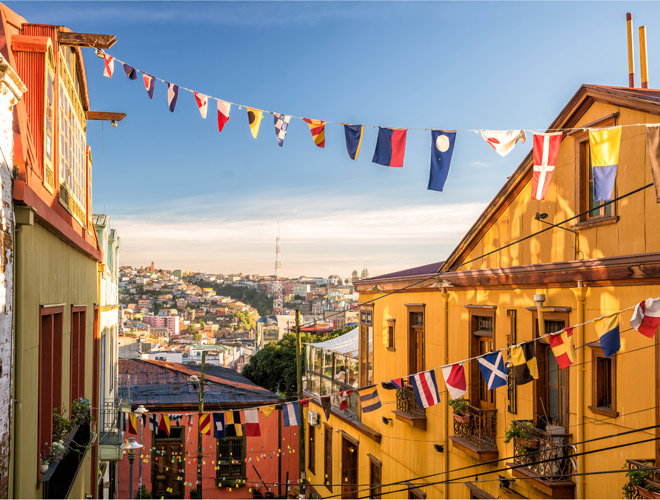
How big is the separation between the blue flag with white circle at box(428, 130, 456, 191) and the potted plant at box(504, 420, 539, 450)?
401 cm

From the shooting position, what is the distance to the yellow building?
8258mm

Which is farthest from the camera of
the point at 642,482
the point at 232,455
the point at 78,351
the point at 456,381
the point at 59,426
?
the point at 232,455

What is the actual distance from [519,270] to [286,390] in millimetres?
34997

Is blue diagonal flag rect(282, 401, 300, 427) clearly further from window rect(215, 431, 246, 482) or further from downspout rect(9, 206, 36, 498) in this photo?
window rect(215, 431, 246, 482)

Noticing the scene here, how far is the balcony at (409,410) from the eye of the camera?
13804mm

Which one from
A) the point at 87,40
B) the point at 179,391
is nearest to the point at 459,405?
the point at 87,40

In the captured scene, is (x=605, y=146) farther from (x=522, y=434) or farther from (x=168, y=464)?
(x=168, y=464)

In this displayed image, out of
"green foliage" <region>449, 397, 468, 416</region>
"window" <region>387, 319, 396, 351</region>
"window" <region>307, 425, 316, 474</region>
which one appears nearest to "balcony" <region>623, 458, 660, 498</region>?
"green foliage" <region>449, 397, 468, 416</region>

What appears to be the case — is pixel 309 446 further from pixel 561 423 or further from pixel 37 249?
pixel 37 249

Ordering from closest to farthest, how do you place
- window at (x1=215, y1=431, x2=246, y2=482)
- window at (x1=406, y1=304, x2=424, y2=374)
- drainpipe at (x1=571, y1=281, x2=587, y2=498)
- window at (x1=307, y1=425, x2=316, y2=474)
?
drainpipe at (x1=571, y1=281, x2=587, y2=498) → window at (x1=406, y1=304, x2=424, y2=374) → window at (x1=307, y1=425, x2=316, y2=474) → window at (x1=215, y1=431, x2=246, y2=482)

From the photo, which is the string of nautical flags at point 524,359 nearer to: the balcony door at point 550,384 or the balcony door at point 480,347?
the balcony door at point 550,384

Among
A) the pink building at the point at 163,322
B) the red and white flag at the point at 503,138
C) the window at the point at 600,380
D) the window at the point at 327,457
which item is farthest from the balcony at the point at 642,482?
the pink building at the point at 163,322

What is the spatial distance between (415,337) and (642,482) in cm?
784

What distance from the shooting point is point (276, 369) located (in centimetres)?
4609
